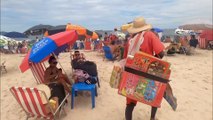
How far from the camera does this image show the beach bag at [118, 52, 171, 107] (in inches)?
148

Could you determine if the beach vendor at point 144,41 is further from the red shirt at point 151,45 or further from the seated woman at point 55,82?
the seated woman at point 55,82

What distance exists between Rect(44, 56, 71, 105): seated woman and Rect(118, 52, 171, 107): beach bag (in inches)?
72.1

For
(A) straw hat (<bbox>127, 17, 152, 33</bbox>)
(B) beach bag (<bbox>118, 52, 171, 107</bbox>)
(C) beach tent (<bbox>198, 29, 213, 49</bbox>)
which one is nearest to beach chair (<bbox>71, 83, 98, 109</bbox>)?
(B) beach bag (<bbox>118, 52, 171, 107</bbox>)

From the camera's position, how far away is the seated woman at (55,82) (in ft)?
17.6

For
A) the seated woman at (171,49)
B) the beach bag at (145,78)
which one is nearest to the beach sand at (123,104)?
the beach bag at (145,78)

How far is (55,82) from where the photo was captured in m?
5.69

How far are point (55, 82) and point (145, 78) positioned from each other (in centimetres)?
246

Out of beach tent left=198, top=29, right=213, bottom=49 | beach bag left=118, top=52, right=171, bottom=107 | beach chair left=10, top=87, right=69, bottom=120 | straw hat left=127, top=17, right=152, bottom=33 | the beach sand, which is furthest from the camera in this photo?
beach tent left=198, top=29, right=213, bottom=49

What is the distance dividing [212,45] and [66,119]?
53.4 feet

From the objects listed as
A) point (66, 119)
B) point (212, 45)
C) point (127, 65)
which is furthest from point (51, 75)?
point (212, 45)

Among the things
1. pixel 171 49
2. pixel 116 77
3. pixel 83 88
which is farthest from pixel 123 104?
pixel 171 49

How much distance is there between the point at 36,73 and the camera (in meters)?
6.94

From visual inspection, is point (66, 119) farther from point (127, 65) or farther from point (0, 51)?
point (0, 51)

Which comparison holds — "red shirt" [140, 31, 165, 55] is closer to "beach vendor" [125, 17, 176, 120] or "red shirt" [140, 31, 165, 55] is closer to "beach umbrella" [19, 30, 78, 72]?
"beach vendor" [125, 17, 176, 120]
